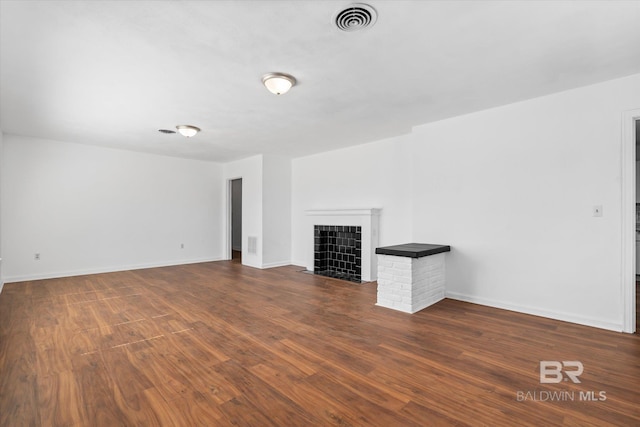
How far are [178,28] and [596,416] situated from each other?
3.52 metres

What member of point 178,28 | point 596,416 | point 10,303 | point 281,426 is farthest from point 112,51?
point 596,416

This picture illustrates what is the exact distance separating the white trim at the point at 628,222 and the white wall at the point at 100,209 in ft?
23.5

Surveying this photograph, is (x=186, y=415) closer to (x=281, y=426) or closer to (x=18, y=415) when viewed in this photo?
(x=281, y=426)

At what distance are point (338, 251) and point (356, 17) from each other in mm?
4382

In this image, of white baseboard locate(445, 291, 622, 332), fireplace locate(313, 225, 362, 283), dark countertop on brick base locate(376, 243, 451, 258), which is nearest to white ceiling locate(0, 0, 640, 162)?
dark countertop on brick base locate(376, 243, 451, 258)

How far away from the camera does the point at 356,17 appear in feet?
6.52

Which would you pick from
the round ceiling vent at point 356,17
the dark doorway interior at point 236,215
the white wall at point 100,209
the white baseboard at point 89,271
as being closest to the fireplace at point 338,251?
the white wall at point 100,209

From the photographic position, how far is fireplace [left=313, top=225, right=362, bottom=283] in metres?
5.49

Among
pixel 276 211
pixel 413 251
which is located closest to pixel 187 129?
pixel 276 211

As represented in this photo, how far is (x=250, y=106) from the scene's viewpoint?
369 cm

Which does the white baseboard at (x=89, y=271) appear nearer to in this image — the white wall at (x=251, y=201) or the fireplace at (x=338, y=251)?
the white wall at (x=251, y=201)

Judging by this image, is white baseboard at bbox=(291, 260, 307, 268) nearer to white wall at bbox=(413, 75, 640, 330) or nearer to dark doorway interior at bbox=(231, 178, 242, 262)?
white wall at bbox=(413, 75, 640, 330)

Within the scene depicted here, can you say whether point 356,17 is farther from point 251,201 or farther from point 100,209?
point 100,209

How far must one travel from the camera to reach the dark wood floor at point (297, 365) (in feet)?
5.72
